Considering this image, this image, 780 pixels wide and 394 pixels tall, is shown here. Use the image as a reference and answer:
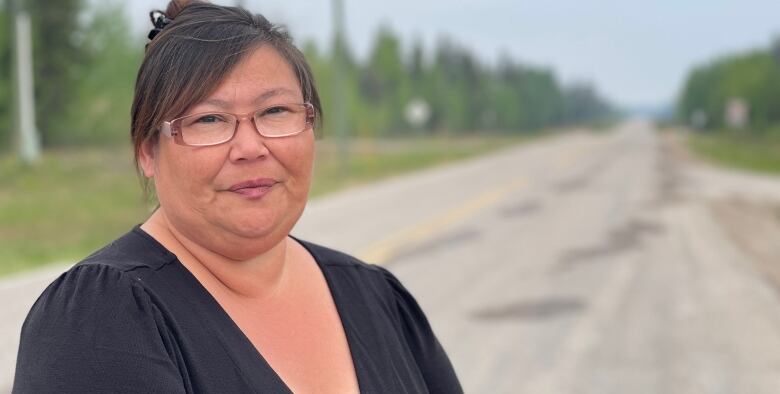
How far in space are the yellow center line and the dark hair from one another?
31.6 feet

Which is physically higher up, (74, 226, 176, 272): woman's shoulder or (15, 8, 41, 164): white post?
(15, 8, 41, 164): white post

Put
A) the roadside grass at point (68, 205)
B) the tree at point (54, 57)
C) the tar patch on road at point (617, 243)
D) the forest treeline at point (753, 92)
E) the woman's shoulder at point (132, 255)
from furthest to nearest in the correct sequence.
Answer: the forest treeline at point (753, 92)
the tree at point (54, 57)
the roadside grass at point (68, 205)
the tar patch on road at point (617, 243)
the woman's shoulder at point (132, 255)

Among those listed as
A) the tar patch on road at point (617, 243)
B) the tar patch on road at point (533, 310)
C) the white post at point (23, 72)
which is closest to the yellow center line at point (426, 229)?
the tar patch on road at point (617, 243)

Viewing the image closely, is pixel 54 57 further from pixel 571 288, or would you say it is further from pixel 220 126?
pixel 220 126

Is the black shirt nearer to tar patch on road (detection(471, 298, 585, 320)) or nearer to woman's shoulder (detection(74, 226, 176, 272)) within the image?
woman's shoulder (detection(74, 226, 176, 272))

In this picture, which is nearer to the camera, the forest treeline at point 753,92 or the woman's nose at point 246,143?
the woman's nose at point 246,143

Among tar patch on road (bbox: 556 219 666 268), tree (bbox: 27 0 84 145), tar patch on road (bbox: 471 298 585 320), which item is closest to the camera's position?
tar patch on road (bbox: 471 298 585 320)

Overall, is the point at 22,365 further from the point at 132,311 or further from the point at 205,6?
the point at 205,6

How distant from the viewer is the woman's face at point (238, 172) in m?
1.66

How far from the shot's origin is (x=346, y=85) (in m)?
79.6

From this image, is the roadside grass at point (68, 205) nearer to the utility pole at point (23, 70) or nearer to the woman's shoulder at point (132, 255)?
the utility pole at point (23, 70)

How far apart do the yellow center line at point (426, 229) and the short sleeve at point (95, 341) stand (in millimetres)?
9810

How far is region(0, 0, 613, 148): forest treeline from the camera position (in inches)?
1618

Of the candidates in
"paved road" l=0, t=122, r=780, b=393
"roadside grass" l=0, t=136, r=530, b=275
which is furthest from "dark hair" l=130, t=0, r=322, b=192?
"roadside grass" l=0, t=136, r=530, b=275
